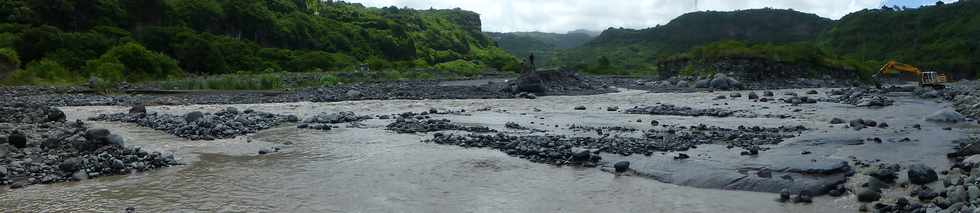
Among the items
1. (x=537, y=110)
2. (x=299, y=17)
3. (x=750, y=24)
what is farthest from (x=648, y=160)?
(x=750, y=24)

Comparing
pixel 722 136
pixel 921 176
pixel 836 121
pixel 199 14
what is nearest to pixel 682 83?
pixel 836 121

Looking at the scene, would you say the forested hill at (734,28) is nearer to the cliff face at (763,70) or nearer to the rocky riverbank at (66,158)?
the cliff face at (763,70)

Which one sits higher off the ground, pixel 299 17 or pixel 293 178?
pixel 299 17

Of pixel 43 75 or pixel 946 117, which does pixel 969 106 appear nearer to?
pixel 946 117

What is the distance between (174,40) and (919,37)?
4468 inches

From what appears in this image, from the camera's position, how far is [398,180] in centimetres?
1412

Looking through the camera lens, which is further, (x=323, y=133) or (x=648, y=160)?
(x=323, y=133)

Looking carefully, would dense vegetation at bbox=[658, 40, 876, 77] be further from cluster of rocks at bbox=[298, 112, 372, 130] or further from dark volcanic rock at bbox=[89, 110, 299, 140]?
dark volcanic rock at bbox=[89, 110, 299, 140]

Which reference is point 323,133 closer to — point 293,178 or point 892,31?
point 293,178

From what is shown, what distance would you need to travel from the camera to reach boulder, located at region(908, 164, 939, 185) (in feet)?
39.2

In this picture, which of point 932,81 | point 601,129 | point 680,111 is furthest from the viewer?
point 932,81

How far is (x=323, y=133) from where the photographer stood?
22.5 m

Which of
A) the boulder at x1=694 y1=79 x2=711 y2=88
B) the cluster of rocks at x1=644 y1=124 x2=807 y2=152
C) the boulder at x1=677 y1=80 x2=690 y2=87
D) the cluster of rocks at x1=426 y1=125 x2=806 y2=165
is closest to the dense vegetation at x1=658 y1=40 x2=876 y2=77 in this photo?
the boulder at x1=677 y1=80 x2=690 y2=87

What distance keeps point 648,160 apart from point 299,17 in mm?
103968
